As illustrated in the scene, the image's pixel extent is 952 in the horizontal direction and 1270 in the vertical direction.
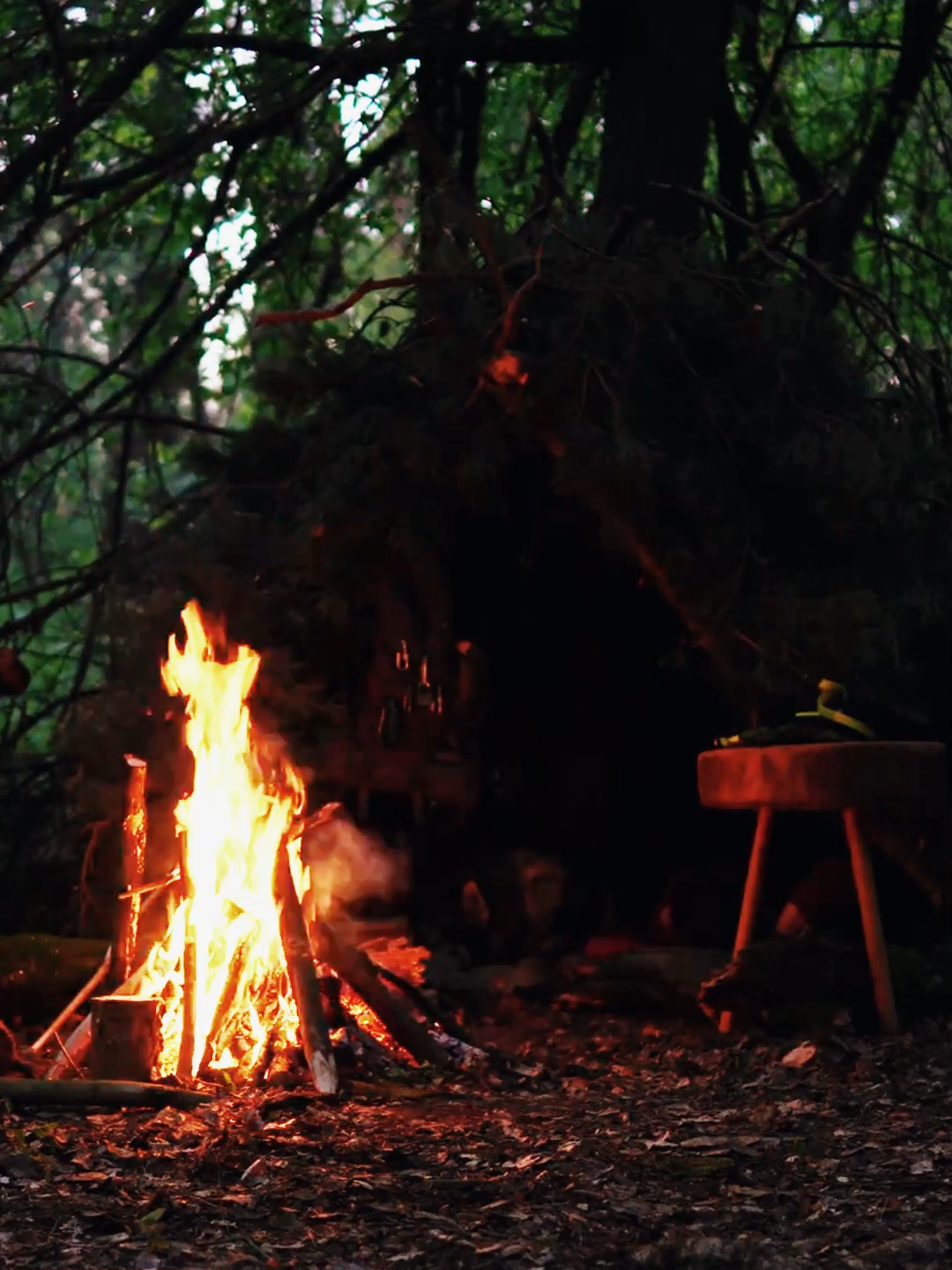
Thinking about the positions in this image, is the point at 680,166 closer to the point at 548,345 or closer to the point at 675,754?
the point at 548,345

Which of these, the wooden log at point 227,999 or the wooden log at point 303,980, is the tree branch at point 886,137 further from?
the wooden log at point 227,999

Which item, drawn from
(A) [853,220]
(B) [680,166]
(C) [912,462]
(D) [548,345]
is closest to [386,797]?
(D) [548,345]

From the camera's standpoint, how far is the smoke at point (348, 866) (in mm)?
6758

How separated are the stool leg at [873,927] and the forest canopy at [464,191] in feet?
2.89

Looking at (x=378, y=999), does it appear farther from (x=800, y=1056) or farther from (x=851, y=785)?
(x=851, y=785)

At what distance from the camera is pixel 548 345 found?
6.32m

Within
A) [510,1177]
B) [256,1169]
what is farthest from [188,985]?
[510,1177]

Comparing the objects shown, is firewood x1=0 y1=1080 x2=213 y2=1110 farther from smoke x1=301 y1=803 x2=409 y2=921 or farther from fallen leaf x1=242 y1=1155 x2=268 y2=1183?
smoke x1=301 y1=803 x2=409 y2=921

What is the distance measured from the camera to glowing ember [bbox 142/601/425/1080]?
5.04 meters

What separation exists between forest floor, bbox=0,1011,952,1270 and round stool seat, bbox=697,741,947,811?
892 millimetres

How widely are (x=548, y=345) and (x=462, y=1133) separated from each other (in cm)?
320

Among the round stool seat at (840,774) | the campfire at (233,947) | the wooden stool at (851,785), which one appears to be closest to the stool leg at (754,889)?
the wooden stool at (851,785)

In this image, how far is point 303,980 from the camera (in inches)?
196

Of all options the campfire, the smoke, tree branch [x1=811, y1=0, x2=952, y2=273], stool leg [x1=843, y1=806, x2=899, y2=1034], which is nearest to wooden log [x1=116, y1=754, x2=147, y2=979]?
the campfire
